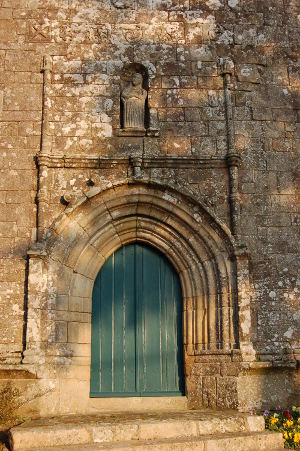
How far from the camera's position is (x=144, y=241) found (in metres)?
6.89

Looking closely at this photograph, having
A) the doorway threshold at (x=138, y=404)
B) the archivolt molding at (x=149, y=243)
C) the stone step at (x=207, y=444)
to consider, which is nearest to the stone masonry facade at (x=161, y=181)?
the archivolt molding at (x=149, y=243)

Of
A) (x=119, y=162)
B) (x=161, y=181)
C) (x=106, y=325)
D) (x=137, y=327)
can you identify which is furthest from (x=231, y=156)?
(x=106, y=325)

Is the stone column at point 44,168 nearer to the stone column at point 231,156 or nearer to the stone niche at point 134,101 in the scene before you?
the stone niche at point 134,101

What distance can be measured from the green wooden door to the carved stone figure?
1.47 m

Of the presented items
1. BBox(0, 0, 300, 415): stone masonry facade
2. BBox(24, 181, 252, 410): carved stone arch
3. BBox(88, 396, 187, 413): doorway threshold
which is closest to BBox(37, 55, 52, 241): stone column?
BBox(0, 0, 300, 415): stone masonry facade

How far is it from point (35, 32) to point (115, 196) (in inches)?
93.0

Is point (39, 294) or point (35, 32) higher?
point (35, 32)

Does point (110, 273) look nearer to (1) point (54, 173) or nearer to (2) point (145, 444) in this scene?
(1) point (54, 173)

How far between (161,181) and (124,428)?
112 inches

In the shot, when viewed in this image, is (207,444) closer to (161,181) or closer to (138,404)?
(138,404)

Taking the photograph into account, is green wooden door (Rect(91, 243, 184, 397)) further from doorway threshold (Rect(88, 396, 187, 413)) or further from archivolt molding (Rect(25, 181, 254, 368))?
archivolt molding (Rect(25, 181, 254, 368))

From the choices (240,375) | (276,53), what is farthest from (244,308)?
(276,53)

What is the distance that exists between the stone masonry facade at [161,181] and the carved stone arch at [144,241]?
0.02m

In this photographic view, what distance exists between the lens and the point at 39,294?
20.1ft
